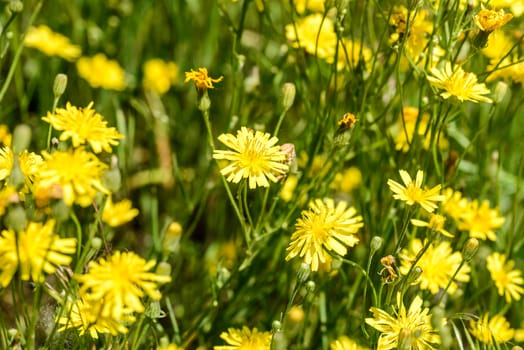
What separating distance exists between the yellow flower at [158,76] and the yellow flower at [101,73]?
0.08m

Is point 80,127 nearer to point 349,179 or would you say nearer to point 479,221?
Result: point 479,221

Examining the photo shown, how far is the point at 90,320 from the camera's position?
119cm

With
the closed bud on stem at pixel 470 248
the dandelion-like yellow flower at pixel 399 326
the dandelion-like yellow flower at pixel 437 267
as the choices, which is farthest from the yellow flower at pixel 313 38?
the dandelion-like yellow flower at pixel 399 326

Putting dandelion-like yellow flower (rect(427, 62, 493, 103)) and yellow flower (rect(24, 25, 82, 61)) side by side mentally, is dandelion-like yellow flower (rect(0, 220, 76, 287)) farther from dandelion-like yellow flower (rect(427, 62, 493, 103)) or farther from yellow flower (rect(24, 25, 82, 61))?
yellow flower (rect(24, 25, 82, 61))

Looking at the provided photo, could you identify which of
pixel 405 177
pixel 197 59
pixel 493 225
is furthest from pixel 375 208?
pixel 197 59

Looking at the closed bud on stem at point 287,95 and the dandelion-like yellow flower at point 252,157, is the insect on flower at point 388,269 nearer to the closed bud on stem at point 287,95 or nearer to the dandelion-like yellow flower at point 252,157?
the dandelion-like yellow flower at point 252,157

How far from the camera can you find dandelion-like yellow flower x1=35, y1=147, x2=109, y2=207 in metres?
1.12

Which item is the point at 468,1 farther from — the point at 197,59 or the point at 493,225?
the point at 197,59

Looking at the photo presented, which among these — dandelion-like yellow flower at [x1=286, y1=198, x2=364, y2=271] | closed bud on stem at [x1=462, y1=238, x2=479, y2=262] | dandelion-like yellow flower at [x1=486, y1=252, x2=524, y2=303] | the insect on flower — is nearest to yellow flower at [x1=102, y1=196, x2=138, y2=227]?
dandelion-like yellow flower at [x1=286, y1=198, x2=364, y2=271]

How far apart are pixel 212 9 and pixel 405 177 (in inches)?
53.4

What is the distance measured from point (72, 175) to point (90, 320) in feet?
Answer: 0.78

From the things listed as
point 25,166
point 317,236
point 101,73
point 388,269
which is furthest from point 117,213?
point 101,73

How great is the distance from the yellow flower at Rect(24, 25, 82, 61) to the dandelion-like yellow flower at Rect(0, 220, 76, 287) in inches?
51.5

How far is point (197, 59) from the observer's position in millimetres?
2631
